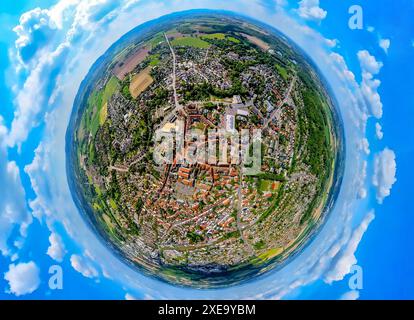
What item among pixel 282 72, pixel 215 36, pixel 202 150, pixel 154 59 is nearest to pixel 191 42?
pixel 215 36

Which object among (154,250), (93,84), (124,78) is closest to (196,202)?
(154,250)

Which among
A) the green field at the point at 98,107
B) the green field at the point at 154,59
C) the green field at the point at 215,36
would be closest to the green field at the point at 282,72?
the green field at the point at 215,36

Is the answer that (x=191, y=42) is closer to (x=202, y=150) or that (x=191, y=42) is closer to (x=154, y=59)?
(x=154, y=59)

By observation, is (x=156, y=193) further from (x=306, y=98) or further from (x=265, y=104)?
(x=306, y=98)

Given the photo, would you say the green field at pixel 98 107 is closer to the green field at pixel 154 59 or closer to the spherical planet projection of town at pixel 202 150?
the spherical planet projection of town at pixel 202 150

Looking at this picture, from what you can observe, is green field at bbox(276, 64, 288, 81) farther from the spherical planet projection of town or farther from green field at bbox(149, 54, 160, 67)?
green field at bbox(149, 54, 160, 67)

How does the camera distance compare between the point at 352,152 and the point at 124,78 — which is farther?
the point at 352,152
